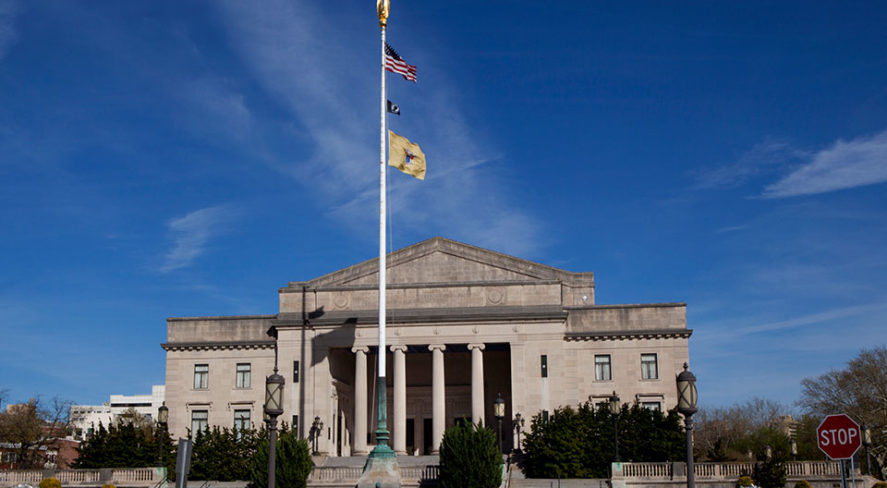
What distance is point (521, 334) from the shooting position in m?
54.3

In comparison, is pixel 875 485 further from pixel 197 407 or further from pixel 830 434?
pixel 197 407

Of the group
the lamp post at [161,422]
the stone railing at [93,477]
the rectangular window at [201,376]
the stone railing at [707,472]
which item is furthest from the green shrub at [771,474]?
the rectangular window at [201,376]

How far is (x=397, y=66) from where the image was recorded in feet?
123

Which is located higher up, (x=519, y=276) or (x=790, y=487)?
(x=519, y=276)

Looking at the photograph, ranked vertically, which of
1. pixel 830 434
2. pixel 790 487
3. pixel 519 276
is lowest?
pixel 790 487

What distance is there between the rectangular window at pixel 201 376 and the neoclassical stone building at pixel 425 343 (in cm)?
7

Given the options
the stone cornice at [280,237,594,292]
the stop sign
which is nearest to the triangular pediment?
the stone cornice at [280,237,594,292]

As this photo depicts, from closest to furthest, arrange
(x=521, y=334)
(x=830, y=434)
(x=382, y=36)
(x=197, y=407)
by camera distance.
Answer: (x=830, y=434), (x=382, y=36), (x=521, y=334), (x=197, y=407)

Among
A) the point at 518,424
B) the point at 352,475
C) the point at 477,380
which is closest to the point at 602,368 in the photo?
the point at 518,424

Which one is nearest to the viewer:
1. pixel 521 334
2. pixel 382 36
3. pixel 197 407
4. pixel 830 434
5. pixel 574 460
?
pixel 830 434

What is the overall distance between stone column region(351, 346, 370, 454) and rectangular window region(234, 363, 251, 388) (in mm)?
8387

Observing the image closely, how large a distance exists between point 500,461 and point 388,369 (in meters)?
21.3

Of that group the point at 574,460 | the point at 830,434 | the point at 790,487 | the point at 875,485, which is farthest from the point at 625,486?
the point at 830,434

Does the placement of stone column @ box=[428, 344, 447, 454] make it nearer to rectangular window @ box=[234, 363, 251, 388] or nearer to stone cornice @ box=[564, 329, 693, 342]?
stone cornice @ box=[564, 329, 693, 342]
